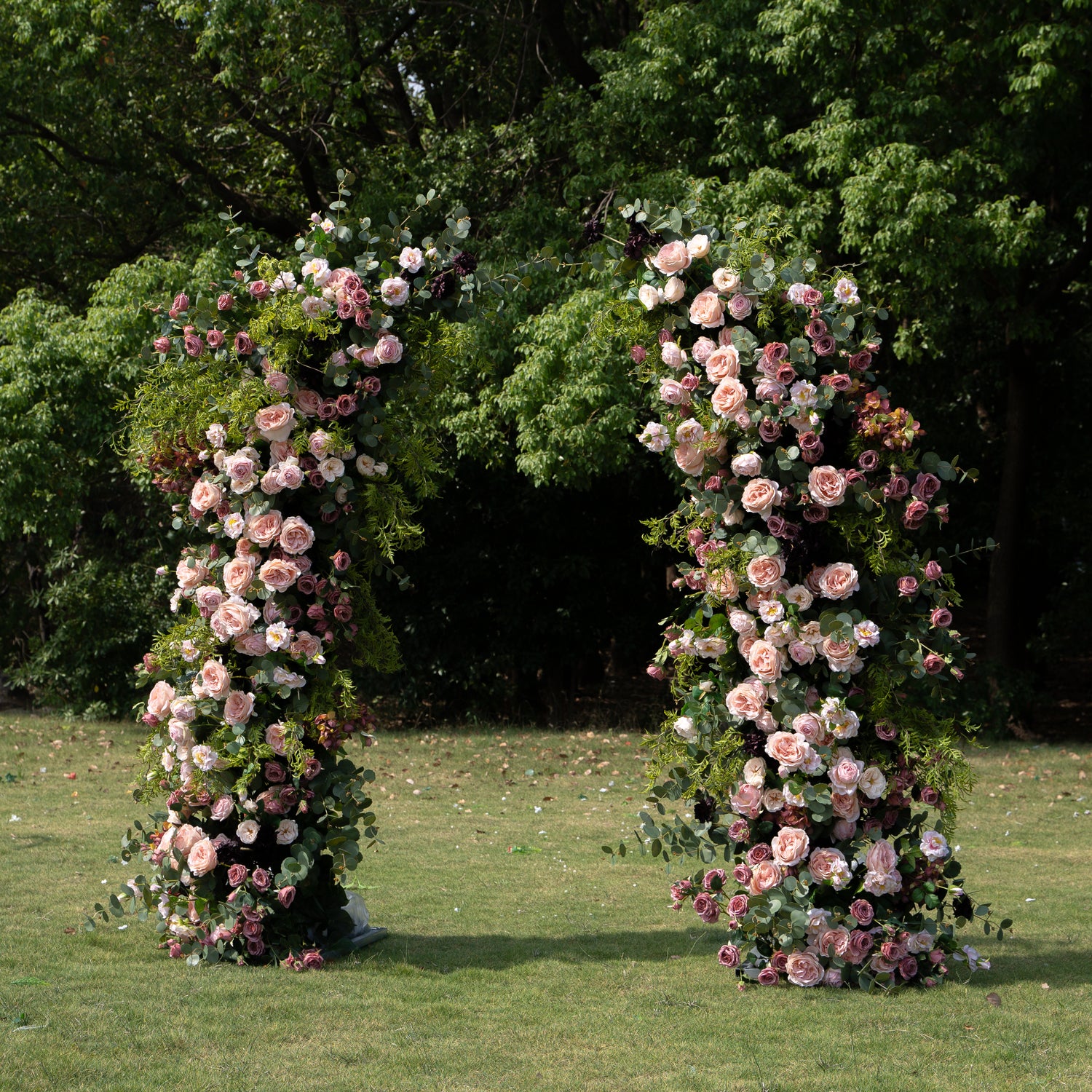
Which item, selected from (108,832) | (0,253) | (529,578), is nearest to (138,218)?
(0,253)

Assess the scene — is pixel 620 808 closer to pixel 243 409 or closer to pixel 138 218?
pixel 243 409

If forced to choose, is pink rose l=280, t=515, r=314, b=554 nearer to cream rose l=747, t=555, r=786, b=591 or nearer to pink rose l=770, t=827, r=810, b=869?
cream rose l=747, t=555, r=786, b=591

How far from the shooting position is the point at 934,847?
5117mm

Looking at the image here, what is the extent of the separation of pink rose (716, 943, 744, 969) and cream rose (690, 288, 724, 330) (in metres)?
2.54

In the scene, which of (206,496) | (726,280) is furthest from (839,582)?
(206,496)

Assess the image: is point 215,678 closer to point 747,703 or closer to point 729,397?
point 747,703

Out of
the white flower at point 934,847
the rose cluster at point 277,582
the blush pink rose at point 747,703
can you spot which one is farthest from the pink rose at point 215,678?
the white flower at point 934,847

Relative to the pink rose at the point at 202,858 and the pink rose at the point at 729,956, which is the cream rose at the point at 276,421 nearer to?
the pink rose at the point at 202,858

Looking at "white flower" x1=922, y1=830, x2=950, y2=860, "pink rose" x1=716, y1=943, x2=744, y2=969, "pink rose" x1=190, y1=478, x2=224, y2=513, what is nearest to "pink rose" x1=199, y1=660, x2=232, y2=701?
"pink rose" x1=190, y1=478, x2=224, y2=513

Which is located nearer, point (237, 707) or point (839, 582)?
point (839, 582)

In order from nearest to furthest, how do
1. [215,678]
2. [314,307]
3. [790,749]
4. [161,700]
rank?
[790,749] → [215,678] → [314,307] → [161,700]

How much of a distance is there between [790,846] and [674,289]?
2.28 meters

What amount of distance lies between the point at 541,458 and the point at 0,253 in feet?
26.2

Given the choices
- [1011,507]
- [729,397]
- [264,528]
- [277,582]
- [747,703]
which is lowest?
[747,703]
